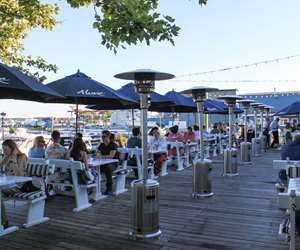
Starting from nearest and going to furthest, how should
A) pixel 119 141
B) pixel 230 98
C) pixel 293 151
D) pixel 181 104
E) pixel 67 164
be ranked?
pixel 293 151 < pixel 67 164 < pixel 230 98 < pixel 119 141 < pixel 181 104

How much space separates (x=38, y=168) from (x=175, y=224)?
238 cm

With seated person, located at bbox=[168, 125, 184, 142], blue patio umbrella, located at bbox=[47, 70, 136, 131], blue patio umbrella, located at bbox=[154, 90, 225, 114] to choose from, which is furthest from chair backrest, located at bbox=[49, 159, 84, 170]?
seated person, located at bbox=[168, 125, 184, 142]

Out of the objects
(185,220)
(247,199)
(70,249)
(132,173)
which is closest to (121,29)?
(70,249)

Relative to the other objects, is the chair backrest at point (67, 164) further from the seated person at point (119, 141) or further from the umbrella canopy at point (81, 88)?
the seated person at point (119, 141)

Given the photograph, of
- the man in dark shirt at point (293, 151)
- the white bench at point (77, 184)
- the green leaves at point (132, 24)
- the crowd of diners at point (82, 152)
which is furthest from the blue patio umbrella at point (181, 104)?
the green leaves at point (132, 24)

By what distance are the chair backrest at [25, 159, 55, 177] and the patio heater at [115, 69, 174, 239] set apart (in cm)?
183

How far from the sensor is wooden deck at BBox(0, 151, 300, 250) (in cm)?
473

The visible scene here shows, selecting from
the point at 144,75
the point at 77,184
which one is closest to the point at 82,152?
the point at 77,184

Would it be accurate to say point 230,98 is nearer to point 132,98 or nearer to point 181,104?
point 181,104

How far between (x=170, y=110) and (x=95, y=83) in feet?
23.4

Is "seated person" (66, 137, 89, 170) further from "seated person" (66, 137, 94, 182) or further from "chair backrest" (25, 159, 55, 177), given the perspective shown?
"chair backrest" (25, 159, 55, 177)

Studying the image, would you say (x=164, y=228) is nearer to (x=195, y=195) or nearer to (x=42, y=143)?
(x=195, y=195)

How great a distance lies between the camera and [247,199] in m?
7.25

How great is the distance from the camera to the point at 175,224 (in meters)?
5.58
